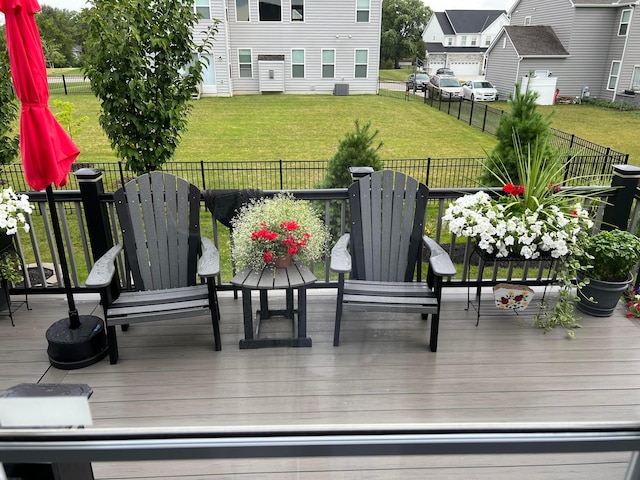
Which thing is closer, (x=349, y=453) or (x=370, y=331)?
(x=349, y=453)

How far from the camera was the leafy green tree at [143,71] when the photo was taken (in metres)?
3.42

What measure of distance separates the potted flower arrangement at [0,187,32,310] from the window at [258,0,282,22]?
451 centimetres

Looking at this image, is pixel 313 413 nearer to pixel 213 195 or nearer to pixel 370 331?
pixel 370 331

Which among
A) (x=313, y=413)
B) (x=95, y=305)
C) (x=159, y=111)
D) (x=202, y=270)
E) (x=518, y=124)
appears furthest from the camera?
(x=518, y=124)

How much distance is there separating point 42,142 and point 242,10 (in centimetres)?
560

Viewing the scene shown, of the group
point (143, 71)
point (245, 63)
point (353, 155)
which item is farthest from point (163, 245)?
point (245, 63)

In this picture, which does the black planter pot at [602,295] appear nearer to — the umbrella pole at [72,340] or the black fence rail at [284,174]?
the umbrella pole at [72,340]

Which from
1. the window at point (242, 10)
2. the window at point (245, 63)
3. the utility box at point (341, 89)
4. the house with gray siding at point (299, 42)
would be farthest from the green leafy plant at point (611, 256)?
the window at point (245, 63)

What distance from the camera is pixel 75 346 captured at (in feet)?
7.60

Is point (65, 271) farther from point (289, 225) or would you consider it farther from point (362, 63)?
point (362, 63)

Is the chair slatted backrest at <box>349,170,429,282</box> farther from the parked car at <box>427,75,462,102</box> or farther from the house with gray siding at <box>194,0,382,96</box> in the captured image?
the parked car at <box>427,75,462,102</box>

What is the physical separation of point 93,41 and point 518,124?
12.2 feet

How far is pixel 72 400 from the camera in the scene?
65 cm

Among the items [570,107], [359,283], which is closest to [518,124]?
[570,107]
